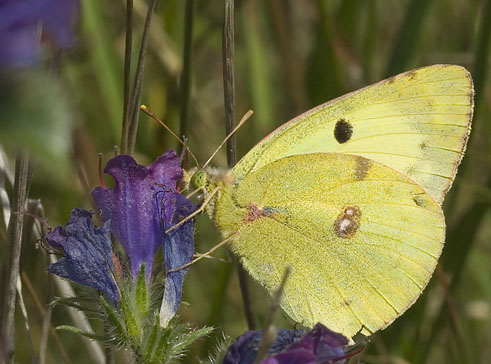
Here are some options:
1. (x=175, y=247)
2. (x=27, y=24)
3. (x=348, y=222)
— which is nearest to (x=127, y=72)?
(x=175, y=247)

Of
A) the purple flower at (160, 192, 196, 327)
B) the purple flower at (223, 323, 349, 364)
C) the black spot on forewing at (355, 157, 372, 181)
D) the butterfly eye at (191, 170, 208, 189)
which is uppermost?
the butterfly eye at (191, 170, 208, 189)

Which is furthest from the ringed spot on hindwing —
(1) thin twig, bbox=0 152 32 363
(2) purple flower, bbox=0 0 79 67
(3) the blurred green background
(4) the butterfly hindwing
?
(2) purple flower, bbox=0 0 79 67

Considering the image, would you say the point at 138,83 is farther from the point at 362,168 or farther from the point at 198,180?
the point at 362,168

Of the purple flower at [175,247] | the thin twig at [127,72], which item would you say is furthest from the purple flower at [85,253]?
the thin twig at [127,72]

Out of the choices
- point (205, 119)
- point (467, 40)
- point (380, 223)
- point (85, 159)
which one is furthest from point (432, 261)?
point (467, 40)

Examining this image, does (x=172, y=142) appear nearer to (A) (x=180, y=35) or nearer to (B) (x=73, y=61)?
(A) (x=180, y=35)

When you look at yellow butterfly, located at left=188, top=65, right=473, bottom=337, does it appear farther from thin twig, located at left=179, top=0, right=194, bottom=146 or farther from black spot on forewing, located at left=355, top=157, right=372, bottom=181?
thin twig, located at left=179, top=0, right=194, bottom=146

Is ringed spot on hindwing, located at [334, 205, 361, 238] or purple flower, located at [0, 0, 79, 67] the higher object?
purple flower, located at [0, 0, 79, 67]
